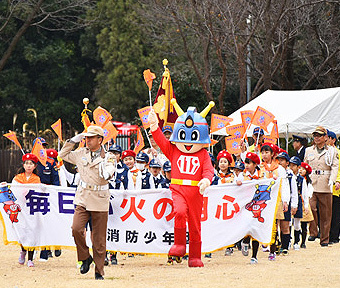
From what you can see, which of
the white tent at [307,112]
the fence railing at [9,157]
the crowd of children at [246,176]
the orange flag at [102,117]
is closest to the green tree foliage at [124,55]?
the fence railing at [9,157]

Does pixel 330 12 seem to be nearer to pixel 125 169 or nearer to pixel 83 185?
pixel 125 169

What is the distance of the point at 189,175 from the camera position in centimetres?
996

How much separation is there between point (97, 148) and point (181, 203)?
1.47m

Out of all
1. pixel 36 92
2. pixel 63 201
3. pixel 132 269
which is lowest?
pixel 132 269

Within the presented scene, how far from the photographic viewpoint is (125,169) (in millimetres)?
11281

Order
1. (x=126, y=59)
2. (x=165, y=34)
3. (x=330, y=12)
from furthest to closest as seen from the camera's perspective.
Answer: (x=126, y=59) → (x=165, y=34) → (x=330, y=12)

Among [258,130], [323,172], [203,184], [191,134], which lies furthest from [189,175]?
[323,172]

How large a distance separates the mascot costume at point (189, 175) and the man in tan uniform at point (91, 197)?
47.6 inches

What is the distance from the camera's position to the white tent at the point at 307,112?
17406mm

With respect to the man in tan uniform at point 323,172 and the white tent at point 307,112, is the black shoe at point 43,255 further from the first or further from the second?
the white tent at point 307,112

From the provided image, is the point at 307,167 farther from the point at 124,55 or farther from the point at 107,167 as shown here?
the point at 124,55

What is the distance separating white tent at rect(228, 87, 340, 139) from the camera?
17406 mm

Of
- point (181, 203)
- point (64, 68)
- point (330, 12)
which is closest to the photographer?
point (181, 203)

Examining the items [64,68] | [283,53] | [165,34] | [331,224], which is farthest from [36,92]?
[331,224]
